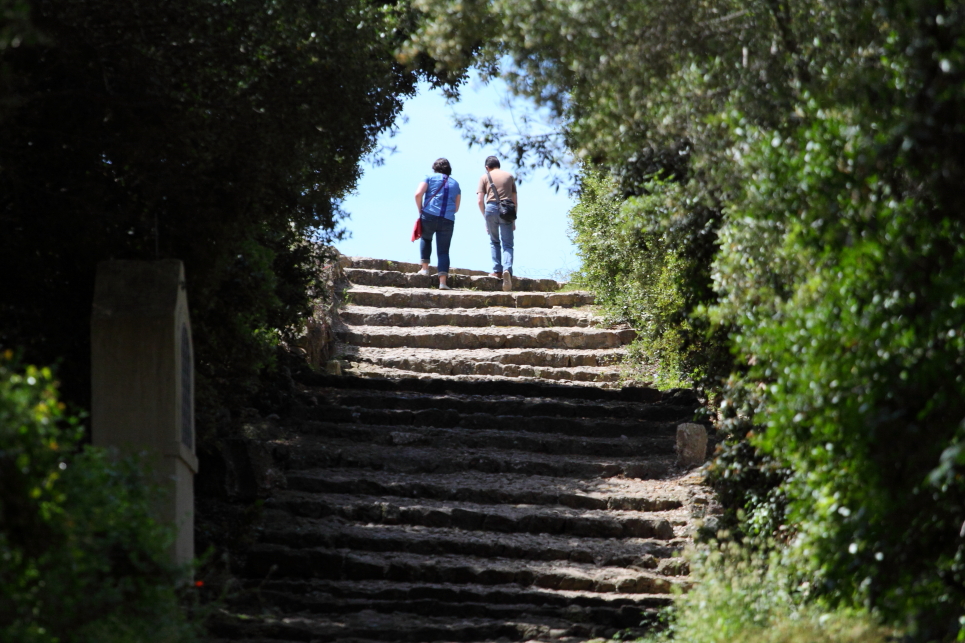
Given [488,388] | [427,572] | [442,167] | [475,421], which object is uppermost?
[442,167]

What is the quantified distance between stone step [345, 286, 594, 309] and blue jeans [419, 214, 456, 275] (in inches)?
18.2

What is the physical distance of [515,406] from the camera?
11461 mm

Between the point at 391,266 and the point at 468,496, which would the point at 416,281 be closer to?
the point at 391,266

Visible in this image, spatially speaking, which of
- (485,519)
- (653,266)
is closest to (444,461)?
(485,519)

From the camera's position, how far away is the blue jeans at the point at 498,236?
1568cm

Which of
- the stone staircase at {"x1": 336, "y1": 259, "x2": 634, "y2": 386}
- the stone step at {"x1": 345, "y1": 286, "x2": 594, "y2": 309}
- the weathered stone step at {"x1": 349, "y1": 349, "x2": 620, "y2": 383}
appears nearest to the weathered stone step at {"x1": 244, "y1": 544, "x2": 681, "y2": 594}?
the stone staircase at {"x1": 336, "y1": 259, "x2": 634, "y2": 386}

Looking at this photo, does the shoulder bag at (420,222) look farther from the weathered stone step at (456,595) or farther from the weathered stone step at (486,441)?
the weathered stone step at (456,595)

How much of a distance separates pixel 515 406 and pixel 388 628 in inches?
184

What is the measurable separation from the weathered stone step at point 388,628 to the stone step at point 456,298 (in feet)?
26.6

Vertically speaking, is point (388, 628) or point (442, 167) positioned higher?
point (442, 167)

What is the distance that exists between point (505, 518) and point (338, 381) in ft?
11.7

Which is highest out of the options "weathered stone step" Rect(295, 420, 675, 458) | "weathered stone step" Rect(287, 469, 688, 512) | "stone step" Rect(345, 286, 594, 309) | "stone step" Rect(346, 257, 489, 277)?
"stone step" Rect(346, 257, 489, 277)

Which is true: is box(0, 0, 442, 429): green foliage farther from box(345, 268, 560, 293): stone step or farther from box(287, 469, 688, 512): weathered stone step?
box(345, 268, 560, 293): stone step

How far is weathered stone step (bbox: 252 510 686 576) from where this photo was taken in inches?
329
